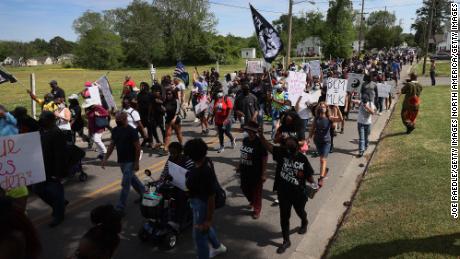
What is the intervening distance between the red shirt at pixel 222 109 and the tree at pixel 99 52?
79614 mm

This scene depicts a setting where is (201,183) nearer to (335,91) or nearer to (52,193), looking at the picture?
(52,193)

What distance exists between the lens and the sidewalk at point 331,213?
5203 millimetres

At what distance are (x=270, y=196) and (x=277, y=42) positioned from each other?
444 centimetres

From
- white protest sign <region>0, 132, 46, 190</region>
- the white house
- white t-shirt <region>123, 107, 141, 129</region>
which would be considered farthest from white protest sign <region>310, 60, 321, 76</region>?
the white house

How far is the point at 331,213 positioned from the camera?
6375 mm

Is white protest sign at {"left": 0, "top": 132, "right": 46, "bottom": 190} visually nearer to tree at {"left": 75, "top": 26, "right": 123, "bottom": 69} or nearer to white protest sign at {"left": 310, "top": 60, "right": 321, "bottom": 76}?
white protest sign at {"left": 310, "top": 60, "right": 321, "bottom": 76}

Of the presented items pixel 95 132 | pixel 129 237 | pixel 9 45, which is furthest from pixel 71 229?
pixel 9 45

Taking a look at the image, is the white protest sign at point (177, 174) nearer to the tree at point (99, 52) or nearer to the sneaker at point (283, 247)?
the sneaker at point (283, 247)

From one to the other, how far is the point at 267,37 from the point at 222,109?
2260mm

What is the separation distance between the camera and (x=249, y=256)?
16.6ft

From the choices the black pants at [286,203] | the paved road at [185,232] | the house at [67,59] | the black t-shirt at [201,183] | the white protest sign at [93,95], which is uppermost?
the house at [67,59]

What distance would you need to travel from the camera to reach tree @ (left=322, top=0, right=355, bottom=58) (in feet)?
173

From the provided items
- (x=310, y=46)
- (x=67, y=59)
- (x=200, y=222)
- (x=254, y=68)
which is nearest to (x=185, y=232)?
(x=200, y=222)

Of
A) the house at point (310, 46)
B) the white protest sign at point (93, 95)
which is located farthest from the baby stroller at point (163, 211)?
the house at point (310, 46)
